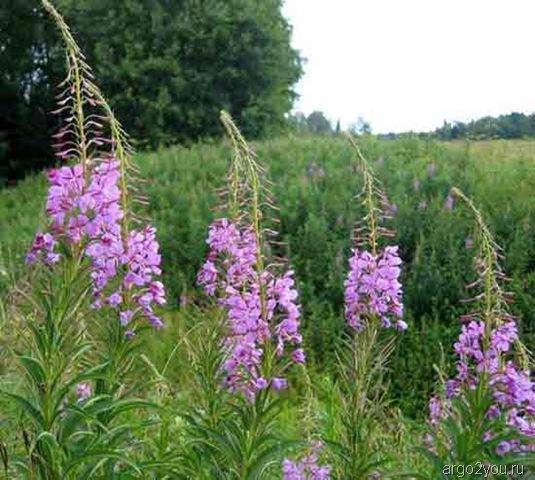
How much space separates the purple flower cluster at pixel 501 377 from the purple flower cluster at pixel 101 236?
4.00 ft

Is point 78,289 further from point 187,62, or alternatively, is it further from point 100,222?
point 187,62

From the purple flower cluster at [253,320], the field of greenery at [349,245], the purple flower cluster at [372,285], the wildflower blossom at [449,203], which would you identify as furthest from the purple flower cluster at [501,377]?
the wildflower blossom at [449,203]

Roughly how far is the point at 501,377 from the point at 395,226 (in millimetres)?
5606

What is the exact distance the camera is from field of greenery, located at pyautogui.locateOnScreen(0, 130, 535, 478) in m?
6.84

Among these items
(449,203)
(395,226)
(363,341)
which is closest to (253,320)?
(363,341)

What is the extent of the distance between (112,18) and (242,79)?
3.68 m

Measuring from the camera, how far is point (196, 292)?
27.6 feet

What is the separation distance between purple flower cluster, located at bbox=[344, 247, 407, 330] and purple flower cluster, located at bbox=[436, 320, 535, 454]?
33 centimetres

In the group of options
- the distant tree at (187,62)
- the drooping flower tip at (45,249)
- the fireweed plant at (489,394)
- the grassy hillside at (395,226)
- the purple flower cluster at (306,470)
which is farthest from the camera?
the distant tree at (187,62)

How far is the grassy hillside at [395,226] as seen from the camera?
7367 millimetres

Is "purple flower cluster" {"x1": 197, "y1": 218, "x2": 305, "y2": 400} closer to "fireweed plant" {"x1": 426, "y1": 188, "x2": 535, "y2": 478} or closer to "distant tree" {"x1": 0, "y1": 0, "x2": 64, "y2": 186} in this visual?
"fireweed plant" {"x1": 426, "y1": 188, "x2": 535, "y2": 478}

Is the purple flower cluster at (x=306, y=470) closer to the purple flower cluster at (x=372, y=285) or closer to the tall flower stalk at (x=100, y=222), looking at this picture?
the purple flower cluster at (x=372, y=285)

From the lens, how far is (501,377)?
3.12m

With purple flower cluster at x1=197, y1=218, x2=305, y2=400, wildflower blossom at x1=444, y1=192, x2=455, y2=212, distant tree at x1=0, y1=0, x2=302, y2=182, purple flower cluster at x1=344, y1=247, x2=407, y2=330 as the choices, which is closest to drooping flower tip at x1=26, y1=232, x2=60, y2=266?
purple flower cluster at x1=197, y1=218, x2=305, y2=400
